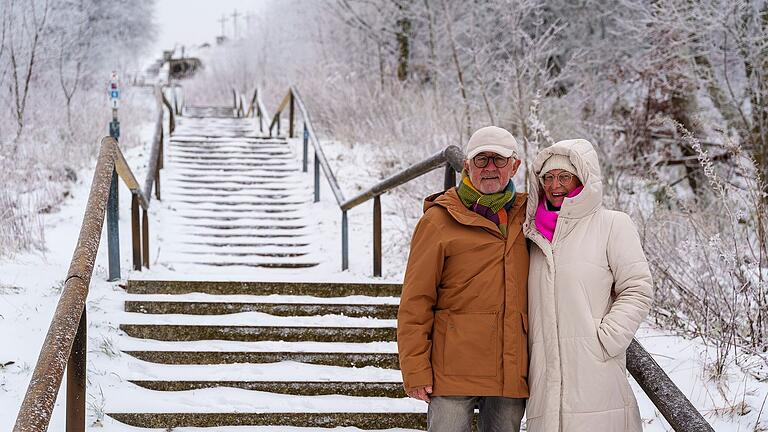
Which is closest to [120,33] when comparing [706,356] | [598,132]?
[598,132]

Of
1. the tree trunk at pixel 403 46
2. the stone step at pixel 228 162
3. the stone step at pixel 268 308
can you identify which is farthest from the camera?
the tree trunk at pixel 403 46

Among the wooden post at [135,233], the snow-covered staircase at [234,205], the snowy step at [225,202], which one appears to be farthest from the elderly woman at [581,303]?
the snowy step at [225,202]

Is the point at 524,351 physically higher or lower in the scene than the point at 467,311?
lower

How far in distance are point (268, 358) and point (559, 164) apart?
8.34 ft

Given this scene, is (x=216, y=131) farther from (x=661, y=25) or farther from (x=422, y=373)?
(x=422, y=373)

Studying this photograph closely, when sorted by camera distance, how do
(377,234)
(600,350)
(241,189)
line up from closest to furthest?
(600,350)
(377,234)
(241,189)

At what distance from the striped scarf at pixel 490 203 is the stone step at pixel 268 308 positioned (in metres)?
2.65

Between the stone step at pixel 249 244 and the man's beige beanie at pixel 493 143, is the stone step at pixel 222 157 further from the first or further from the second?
the man's beige beanie at pixel 493 143

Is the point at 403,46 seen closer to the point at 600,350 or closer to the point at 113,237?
the point at 113,237

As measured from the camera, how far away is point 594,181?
7.61ft

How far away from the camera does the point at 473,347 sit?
2.40m

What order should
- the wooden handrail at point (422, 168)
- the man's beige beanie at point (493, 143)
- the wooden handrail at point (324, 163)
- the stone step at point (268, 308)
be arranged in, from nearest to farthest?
the man's beige beanie at point (493, 143)
the wooden handrail at point (422, 168)
the stone step at point (268, 308)
the wooden handrail at point (324, 163)

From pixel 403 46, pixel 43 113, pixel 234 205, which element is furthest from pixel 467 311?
pixel 403 46

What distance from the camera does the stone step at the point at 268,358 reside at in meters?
4.30
